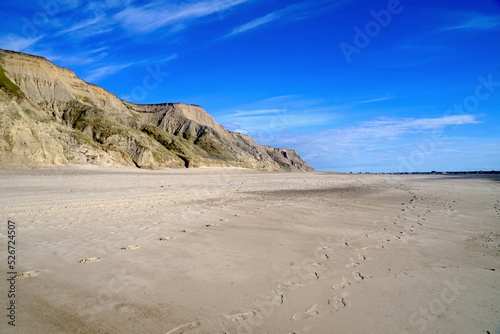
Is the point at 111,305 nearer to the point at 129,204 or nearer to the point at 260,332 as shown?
the point at 260,332

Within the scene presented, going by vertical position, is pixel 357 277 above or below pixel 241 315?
above

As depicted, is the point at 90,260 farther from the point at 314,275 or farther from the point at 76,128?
the point at 76,128

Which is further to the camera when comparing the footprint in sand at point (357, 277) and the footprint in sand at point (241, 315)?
the footprint in sand at point (357, 277)

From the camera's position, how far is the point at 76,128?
4619 cm

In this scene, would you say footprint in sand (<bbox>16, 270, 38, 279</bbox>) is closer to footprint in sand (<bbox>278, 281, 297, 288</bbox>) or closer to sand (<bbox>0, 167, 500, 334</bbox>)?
sand (<bbox>0, 167, 500, 334</bbox>)

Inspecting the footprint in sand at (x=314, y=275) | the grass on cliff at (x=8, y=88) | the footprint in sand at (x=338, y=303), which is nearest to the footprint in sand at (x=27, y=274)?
the footprint in sand at (x=314, y=275)

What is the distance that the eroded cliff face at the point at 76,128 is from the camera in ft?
97.1

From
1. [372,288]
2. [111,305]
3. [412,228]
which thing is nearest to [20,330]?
[111,305]

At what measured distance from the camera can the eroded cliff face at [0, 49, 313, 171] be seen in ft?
97.1

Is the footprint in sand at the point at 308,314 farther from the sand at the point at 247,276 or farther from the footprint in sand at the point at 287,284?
the footprint in sand at the point at 287,284

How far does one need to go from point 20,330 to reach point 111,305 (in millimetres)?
834

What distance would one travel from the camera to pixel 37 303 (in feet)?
10.5

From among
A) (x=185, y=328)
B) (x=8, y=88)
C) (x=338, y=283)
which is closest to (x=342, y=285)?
(x=338, y=283)

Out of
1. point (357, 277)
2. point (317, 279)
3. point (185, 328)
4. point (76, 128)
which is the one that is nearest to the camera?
point (185, 328)
